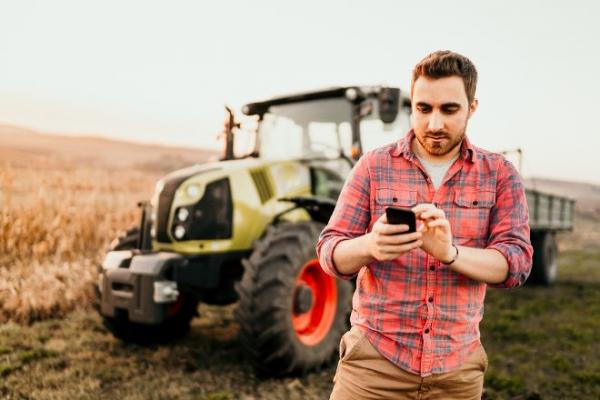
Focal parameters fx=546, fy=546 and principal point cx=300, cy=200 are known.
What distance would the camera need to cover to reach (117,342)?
487 cm

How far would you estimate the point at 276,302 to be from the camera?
12.3ft

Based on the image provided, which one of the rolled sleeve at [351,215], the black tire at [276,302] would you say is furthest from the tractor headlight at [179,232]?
the rolled sleeve at [351,215]

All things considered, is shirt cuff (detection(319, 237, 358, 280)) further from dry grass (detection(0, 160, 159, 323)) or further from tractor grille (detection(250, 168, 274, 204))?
dry grass (detection(0, 160, 159, 323))

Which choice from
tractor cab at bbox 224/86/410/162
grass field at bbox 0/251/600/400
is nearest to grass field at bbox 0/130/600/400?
grass field at bbox 0/251/600/400

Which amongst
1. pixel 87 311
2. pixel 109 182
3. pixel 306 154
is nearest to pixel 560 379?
pixel 306 154

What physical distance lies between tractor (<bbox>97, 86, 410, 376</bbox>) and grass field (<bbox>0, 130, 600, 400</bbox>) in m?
0.32

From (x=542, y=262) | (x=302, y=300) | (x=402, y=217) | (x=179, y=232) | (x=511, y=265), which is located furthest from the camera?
(x=542, y=262)

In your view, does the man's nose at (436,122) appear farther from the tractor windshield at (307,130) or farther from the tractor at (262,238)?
the tractor windshield at (307,130)

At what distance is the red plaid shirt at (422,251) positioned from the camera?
1578 mm

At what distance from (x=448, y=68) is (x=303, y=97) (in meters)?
3.68

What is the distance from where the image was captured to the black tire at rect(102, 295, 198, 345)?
466 centimetres

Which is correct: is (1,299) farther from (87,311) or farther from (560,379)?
(560,379)

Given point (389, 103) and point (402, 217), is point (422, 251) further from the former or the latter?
point (389, 103)

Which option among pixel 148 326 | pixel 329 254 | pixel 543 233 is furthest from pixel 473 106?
pixel 543 233
